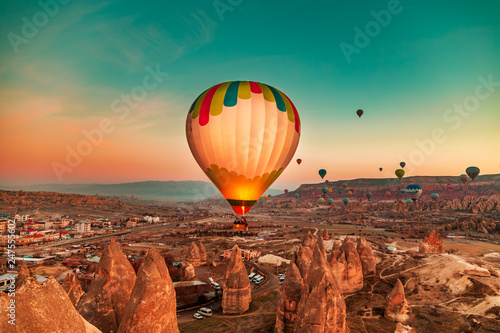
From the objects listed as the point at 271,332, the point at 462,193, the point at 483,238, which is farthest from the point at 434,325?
the point at 462,193

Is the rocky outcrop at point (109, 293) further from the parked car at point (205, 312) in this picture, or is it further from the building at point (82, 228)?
the building at point (82, 228)

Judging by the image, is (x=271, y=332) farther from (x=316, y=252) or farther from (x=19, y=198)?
(x=19, y=198)

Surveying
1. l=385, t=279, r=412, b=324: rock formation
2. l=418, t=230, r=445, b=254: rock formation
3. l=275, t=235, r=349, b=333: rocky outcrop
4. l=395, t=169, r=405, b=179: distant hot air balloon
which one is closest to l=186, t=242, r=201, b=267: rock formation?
l=385, t=279, r=412, b=324: rock formation

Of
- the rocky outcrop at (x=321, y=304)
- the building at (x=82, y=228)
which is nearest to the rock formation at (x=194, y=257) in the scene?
the rocky outcrop at (x=321, y=304)

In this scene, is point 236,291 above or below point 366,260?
above

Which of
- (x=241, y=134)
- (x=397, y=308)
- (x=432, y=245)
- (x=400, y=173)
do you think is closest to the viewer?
(x=397, y=308)

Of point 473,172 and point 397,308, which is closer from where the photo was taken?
point 397,308

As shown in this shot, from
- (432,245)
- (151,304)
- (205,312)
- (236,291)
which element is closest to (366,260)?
(432,245)

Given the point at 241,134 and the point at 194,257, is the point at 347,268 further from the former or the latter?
the point at 194,257
